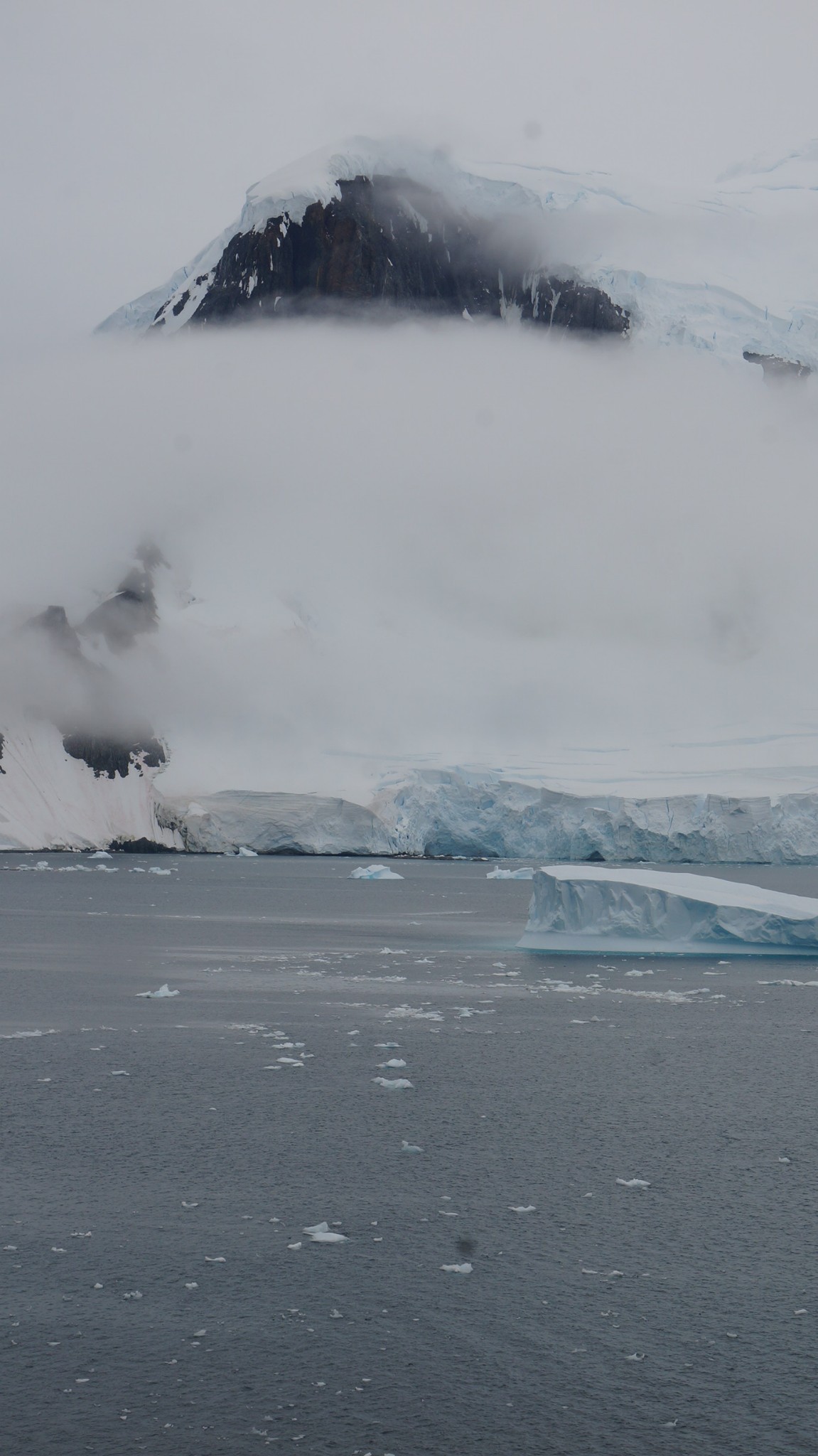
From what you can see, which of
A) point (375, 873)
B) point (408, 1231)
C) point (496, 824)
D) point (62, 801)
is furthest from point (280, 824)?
point (408, 1231)

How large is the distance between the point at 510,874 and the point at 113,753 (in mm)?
77232

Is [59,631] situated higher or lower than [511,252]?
lower

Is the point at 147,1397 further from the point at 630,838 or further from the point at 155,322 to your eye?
the point at 155,322

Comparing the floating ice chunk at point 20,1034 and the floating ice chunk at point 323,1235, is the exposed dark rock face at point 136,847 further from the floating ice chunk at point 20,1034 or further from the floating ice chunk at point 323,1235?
the floating ice chunk at point 323,1235

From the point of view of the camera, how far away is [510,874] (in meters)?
70.2

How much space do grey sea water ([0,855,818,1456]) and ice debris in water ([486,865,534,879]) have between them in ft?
157

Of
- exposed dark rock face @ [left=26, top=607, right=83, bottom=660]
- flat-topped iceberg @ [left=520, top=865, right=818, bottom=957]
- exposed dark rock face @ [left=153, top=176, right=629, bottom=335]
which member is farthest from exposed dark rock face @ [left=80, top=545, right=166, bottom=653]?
flat-topped iceberg @ [left=520, top=865, right=818, bottom=957]

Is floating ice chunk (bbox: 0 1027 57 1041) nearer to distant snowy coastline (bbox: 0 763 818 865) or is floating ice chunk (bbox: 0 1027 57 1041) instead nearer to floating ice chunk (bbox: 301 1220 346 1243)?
floating ice chunk (bbox: 301 1220 346 1243)

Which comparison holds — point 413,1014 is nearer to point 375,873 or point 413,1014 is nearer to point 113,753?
point 375,873

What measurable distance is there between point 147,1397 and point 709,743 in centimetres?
13747

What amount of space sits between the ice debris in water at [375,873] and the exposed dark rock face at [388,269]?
116009 mm

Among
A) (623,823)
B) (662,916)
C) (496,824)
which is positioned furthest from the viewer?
(496,824)

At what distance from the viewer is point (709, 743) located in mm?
139125

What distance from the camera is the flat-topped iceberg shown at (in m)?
26.5
